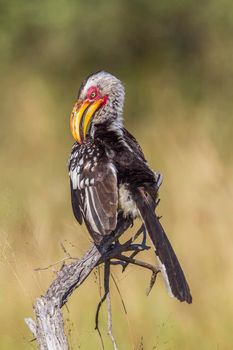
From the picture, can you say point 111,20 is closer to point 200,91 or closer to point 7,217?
point 200,91

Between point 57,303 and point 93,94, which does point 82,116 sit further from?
point 57,303

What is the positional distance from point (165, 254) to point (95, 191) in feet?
1.45

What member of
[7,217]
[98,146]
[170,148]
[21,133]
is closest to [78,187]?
[98,146]

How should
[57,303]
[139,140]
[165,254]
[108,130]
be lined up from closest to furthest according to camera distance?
[57,303] → [165,254] → [108,130] → [139,140]

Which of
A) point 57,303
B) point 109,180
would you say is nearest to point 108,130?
point 109,180

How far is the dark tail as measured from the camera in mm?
4574

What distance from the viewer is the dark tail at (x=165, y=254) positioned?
15.0ft

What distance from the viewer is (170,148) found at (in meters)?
7.62

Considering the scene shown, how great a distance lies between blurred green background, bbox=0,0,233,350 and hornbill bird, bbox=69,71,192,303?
2.00 ft

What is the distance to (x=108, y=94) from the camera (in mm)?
5637

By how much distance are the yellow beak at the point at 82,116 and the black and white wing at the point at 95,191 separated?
0.10 meters

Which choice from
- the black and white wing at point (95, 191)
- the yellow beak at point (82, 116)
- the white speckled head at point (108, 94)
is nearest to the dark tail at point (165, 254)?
the black and white wing at point (95, 191)

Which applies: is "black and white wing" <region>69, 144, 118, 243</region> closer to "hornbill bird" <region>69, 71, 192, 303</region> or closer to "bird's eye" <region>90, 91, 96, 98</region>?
"hornbill bird" <region>69, 71, 192, 303</region>

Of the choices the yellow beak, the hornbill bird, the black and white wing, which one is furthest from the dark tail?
the yellow beak
